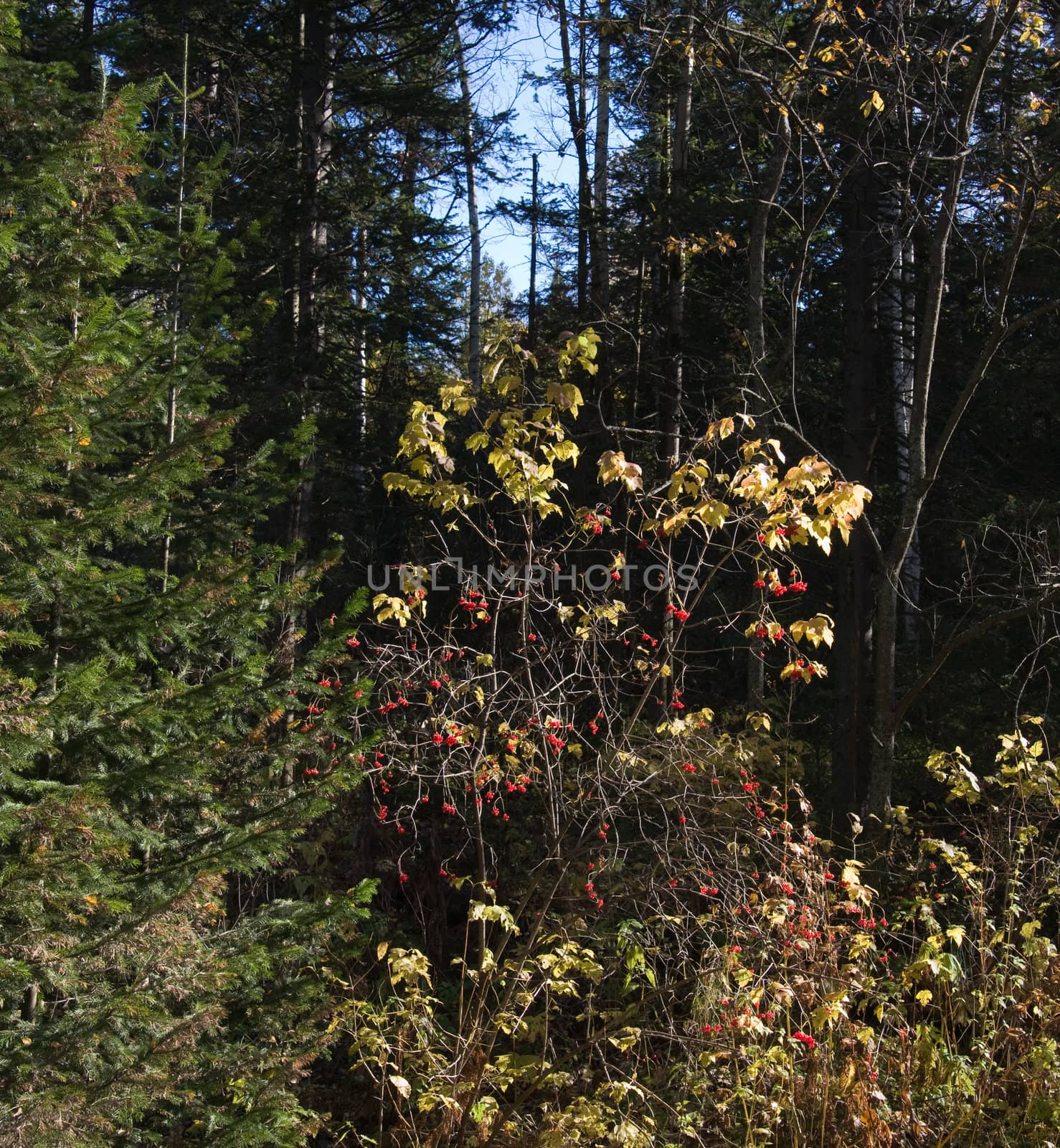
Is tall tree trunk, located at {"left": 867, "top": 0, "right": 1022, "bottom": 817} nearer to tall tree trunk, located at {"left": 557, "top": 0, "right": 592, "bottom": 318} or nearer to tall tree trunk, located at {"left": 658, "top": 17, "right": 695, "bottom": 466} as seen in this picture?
tall tree trunk, located at {"left": 658, "top": 17, "right": 695, "bottom": 466}

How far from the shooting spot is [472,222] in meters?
17.5

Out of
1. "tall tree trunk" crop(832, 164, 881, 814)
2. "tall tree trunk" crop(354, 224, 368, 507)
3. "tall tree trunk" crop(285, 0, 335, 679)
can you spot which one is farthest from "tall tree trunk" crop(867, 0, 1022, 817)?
"tall tree trunk" crop(354, 224, 368, 507)

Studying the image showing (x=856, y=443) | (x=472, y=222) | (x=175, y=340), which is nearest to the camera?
(x=175, y=340)

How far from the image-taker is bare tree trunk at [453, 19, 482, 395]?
441 inches

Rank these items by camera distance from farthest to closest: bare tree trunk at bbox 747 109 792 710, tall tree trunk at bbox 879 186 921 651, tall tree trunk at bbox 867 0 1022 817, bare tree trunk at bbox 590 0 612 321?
1. bare tree trunk at bbox 590 0 612 321
2. tall tree trunk at bbox 879 186 921 651
3. bare tree trunk at bbox 747 109 792 710
4. tall tree trunk at bbox 867 0 1022 817

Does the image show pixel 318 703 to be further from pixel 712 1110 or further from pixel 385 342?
pixel 385 342

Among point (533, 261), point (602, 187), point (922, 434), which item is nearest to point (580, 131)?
point (602, 187)

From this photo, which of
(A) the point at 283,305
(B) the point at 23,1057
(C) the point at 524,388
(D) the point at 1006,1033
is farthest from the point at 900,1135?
(A) the point at 283,305

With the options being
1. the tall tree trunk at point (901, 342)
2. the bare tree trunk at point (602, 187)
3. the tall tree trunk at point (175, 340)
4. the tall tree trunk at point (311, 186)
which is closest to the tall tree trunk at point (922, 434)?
the tall tree trunk at point (901, 342)

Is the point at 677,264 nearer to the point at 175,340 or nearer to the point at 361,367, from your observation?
the point at 361,367

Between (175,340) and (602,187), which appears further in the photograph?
(602,187)

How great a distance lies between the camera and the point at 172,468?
367 cm

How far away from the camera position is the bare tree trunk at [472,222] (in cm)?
1121

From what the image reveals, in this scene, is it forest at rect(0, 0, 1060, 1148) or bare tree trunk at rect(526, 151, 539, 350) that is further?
bare tree trunk at rect(526, 151, 539, 350)
